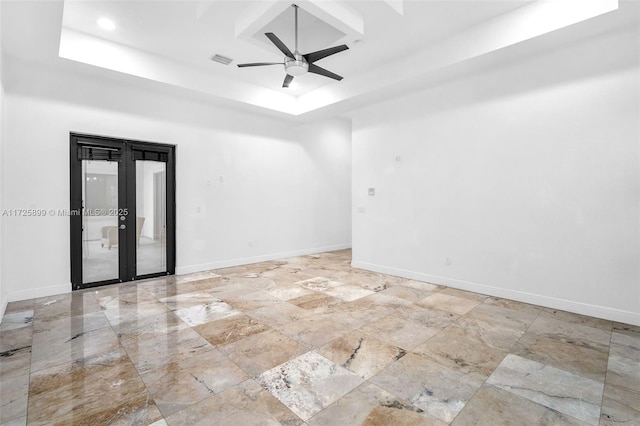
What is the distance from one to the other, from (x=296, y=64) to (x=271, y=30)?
952 mm

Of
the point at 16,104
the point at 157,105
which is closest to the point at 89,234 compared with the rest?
the point at 16,104

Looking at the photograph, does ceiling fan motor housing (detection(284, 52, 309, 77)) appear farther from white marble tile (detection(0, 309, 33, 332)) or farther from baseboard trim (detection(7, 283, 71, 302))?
baseboard trim (detection(7, 283, 71, 302))

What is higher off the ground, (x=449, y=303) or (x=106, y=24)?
(x=106, y=24)

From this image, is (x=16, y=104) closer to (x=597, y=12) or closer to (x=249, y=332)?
(x=249, y=332)

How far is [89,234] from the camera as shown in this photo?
513cm

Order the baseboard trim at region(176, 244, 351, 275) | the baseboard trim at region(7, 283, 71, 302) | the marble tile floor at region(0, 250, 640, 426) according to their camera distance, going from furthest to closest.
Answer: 1. the baseboard trim at region(176, 244, 351, 275)
2. the baseboard trim at region(7, 283, 71, 302)
3. the marble tile floor at region(0, 250, 640, 426)

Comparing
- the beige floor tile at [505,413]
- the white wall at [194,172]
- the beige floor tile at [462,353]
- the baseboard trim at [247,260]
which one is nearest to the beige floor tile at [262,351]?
the beige floor tile at [462,353]

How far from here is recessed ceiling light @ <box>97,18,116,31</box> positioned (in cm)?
417

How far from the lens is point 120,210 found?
5.45 metres

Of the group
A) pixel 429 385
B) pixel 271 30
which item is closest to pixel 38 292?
pixel 271 30

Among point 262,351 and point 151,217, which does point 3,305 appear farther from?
point 262,351

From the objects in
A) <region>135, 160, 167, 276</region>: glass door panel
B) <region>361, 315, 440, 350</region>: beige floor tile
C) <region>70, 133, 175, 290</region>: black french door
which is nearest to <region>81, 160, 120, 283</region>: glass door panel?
<region>70, 133, 175, 290</region>: black french door

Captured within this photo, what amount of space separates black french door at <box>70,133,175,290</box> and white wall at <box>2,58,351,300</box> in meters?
0.16

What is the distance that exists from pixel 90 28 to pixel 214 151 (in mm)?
2721
